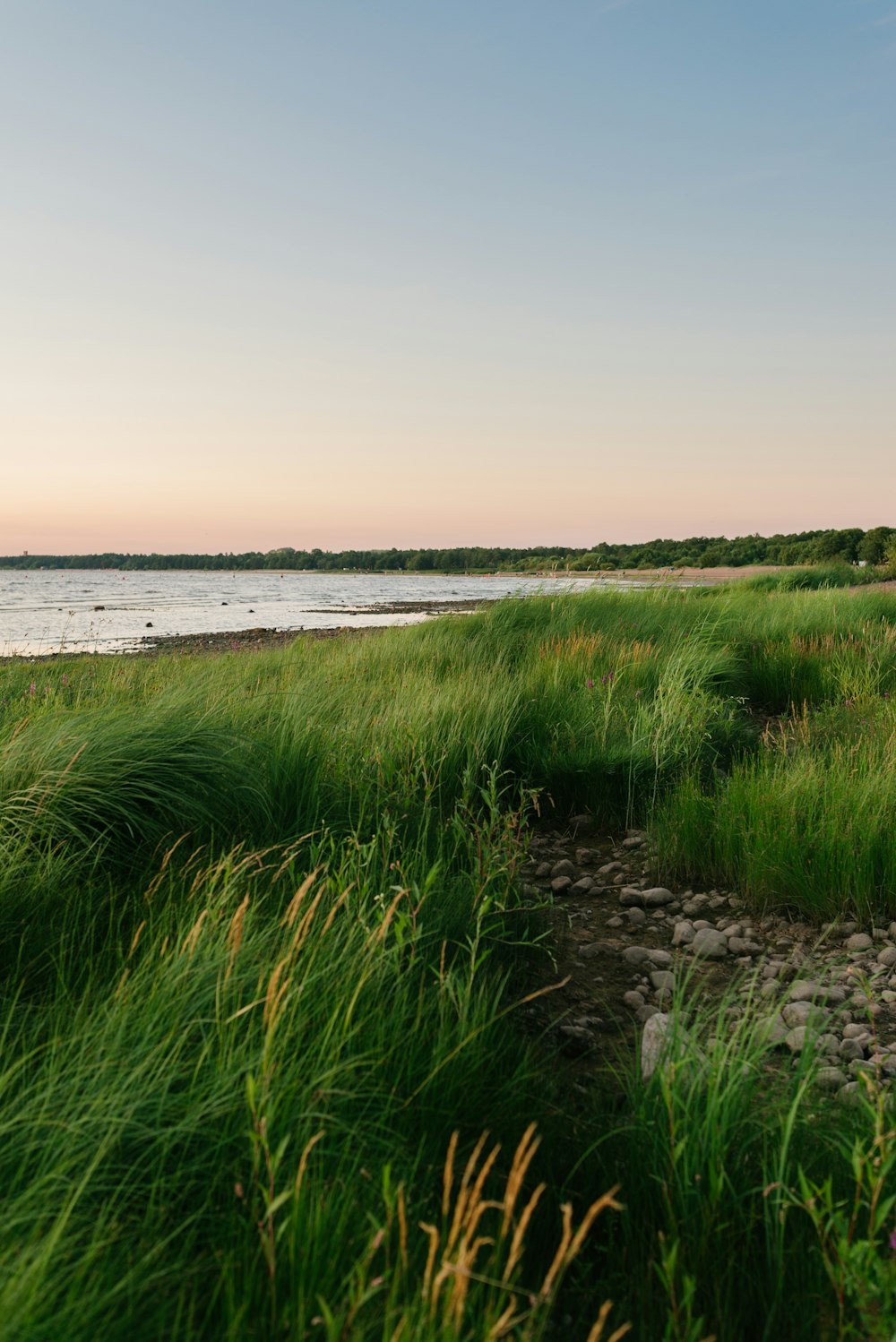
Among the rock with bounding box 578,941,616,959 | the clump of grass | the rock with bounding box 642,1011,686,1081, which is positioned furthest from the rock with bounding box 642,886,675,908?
the rock with bounding box 642,1011,686,1081

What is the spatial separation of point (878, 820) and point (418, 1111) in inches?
105

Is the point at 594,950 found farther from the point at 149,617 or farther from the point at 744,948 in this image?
the point at 149,617

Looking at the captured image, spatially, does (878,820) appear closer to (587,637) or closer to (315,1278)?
(315,1278)

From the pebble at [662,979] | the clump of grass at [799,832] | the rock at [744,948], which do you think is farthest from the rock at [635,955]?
the clump of grass at [799,832]

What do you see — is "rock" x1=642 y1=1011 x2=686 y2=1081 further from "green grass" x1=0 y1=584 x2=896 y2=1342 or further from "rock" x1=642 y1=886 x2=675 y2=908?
"rock" x1=642 y1=886 x2=675 y2=908

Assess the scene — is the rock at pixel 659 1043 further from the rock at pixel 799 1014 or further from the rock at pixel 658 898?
the rock at pixel 658 898

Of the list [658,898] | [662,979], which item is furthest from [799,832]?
[662,979]

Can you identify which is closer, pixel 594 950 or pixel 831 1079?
pixel 831 1079

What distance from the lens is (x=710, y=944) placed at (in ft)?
10.9

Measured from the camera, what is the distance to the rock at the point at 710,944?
3.30 metres

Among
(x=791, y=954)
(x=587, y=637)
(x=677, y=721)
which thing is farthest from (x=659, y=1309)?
(x=587, y=637)

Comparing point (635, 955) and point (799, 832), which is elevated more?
point (799, 832)

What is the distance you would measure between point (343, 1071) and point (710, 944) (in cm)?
208

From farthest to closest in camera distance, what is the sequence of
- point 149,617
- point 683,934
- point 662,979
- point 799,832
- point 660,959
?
point 149,617 → point 799,832 → point 683,934 → point 660,959 → point 662,979
